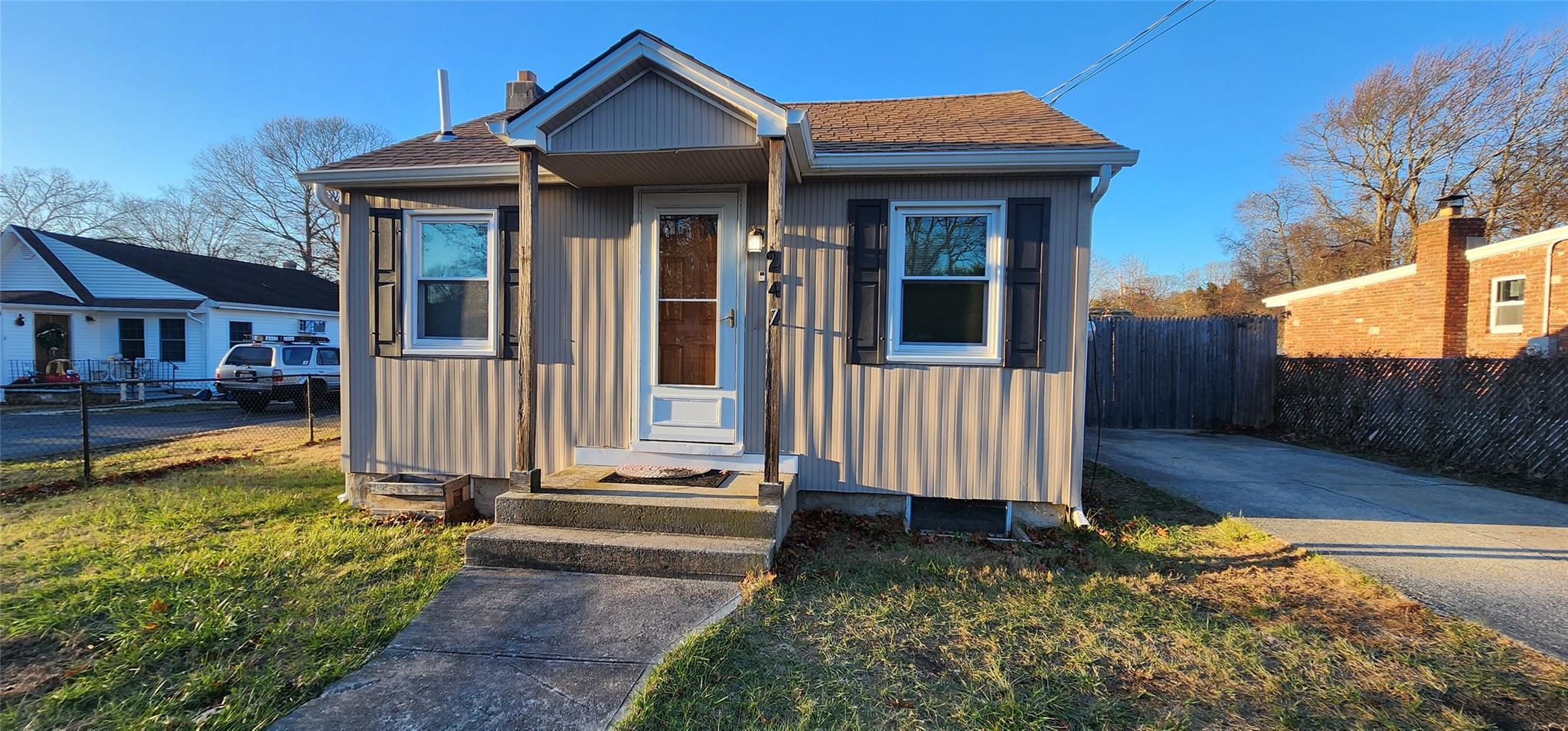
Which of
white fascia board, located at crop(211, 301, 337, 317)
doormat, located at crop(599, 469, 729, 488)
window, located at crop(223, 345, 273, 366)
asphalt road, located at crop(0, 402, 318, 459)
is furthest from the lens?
white fascia board, located at crop(211, 301, 337, 317)

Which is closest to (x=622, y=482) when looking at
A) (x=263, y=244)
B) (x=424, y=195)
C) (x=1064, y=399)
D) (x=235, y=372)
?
(x=424, y=195)

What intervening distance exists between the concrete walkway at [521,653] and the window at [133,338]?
761 inches

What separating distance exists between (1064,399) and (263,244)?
111 ft

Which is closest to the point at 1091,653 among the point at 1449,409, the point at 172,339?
the point at 1449,409

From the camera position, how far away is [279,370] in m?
12.2

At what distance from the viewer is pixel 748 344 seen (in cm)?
445

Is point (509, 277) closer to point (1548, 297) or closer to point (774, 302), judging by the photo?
point (774, 302)

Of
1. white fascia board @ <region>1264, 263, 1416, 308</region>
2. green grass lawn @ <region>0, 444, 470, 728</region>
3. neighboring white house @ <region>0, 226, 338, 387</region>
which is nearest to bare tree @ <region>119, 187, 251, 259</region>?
neighboring white house @ <region>0, 226, 338, 387</region>

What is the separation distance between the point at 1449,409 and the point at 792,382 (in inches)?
299

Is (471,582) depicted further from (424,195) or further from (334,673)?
(424,195)

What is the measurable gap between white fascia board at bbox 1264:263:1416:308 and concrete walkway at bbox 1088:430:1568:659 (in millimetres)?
6200

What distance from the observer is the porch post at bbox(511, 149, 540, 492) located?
3832 mm

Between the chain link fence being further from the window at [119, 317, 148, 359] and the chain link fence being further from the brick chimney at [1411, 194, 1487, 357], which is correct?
the brick chimney at [1411, 194, 1487, 357]

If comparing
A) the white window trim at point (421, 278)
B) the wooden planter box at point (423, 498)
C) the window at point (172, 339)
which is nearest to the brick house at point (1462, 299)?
the white window trim at point (421, 278)
